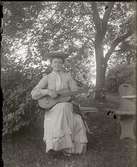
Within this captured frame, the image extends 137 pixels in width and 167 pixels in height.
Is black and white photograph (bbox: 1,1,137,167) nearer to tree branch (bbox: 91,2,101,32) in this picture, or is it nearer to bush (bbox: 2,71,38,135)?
tree branch (bbox: 91,2,101,32)

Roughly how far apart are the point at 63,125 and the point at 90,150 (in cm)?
64

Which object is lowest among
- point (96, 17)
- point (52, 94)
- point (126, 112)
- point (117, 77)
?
point (126, 112)

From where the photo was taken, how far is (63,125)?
443 centimetres

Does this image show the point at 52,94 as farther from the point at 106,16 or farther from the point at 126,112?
the point at 106,16

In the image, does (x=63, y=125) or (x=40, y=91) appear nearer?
(x=63, y=125)

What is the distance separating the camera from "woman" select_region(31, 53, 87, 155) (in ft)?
14.4

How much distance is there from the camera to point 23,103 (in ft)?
18.0

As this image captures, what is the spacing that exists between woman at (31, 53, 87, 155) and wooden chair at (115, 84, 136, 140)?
0.66m

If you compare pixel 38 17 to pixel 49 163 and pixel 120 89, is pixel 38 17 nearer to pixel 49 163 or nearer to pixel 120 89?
pixel 120 89

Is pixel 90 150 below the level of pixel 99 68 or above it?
below

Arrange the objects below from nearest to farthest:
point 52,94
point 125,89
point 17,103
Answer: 1. point 125,89
2. point 52,94
3. point 17,103

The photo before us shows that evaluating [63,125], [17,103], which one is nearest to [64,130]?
[63,125]

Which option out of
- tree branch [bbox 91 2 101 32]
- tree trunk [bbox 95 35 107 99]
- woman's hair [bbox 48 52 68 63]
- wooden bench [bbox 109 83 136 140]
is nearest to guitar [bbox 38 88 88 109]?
tree trunk [bbox 95 35 107 99]

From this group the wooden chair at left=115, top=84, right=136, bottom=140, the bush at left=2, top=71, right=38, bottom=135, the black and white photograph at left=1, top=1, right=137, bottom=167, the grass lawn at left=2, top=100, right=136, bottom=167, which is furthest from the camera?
the bush at left=2, top=71, right=38, bottom=135
